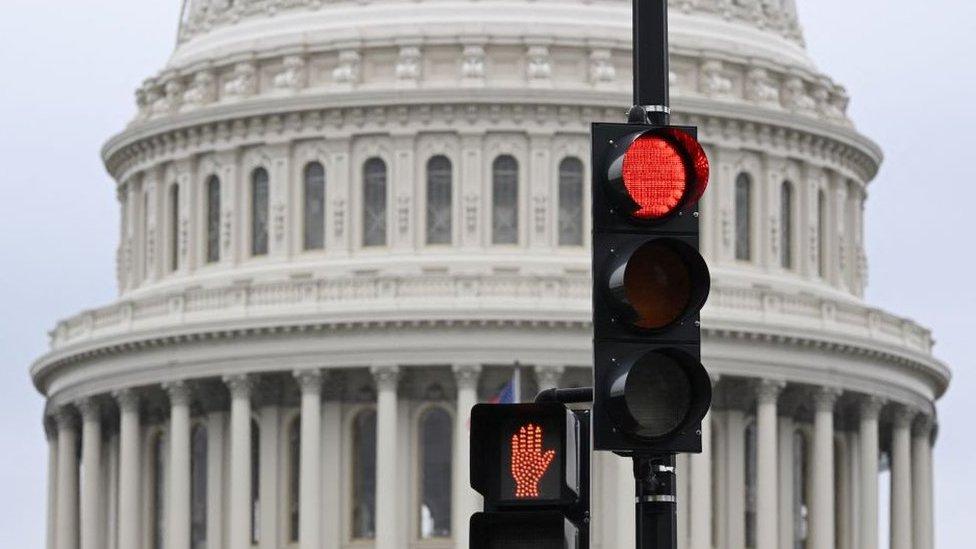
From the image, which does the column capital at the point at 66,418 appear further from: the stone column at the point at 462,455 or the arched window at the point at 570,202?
the arched window at the point at 570,202

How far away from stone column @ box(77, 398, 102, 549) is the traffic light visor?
80963 millimetres

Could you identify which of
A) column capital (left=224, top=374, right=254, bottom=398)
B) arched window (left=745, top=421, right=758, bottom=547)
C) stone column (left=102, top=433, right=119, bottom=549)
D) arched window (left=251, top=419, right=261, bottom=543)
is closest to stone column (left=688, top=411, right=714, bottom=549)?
arched window (left=745, top=421, right=758, bottom=547)

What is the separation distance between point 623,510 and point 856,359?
378 inches

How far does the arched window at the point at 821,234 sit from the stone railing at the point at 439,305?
169 inches

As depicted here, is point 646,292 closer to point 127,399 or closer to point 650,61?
point 650,61

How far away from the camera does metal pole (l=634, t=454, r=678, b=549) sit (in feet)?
44.8

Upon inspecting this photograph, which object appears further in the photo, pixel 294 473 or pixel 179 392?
pixel 294 473

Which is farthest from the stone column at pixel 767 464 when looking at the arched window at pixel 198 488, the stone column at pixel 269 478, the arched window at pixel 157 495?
the arched window at pixel 157 495

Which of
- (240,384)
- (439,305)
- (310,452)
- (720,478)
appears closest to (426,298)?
(439,305)

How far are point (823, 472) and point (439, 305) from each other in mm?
13156

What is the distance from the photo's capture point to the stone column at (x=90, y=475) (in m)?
93.4

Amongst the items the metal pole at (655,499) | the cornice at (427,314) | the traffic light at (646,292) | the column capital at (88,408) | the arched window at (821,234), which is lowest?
the metal pole at (655,499)

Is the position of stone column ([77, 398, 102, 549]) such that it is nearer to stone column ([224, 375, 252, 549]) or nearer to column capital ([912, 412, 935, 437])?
stone column ([224, 375, 252, 549])

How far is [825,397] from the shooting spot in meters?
90.4
